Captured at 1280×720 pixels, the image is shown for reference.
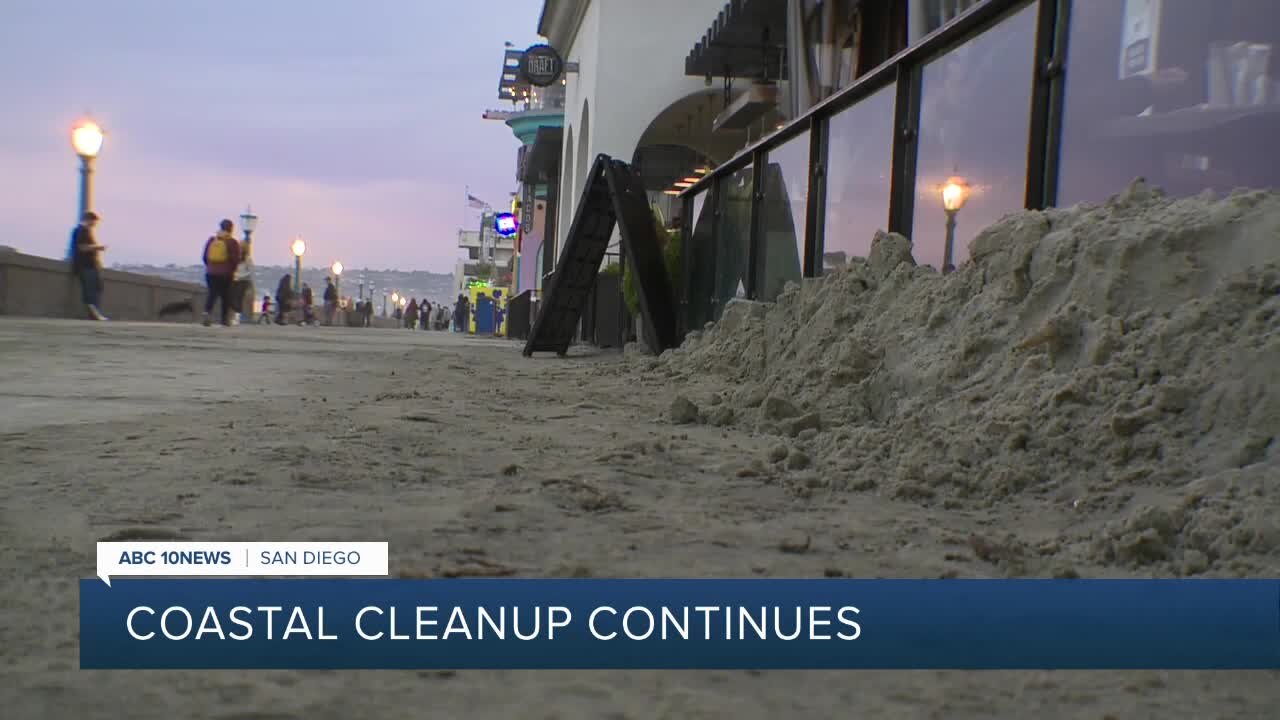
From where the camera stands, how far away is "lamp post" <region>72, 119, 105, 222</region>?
56.1 feet

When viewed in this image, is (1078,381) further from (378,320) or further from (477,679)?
(378,320)

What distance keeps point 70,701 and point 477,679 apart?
0.52 meters

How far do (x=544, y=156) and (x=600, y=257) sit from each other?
20.8 metres

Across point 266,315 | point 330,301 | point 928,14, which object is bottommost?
point 266,315

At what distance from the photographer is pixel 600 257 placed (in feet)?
38.8

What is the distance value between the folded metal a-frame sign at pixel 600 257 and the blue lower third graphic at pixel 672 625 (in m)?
8.04

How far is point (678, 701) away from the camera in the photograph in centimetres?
143

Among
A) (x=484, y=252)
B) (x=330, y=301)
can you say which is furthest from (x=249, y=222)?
(x=484, y=252)

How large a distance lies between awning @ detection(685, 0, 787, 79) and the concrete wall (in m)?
12.3

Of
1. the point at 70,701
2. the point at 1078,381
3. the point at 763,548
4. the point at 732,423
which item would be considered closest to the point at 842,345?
the point at 732,423

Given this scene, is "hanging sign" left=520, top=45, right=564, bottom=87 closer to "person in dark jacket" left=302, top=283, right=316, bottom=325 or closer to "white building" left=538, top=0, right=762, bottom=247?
"white building" left=538, top=0, right=762, bottom=247

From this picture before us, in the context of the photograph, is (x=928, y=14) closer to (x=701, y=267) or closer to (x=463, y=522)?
(x=701, y=267)

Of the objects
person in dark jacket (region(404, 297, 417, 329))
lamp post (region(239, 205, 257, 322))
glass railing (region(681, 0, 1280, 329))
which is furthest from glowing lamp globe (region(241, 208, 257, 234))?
glass railing (region(681, 0, 1280, 329))

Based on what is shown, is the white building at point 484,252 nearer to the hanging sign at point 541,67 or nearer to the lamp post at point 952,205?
the hanging sign at point 541,67
